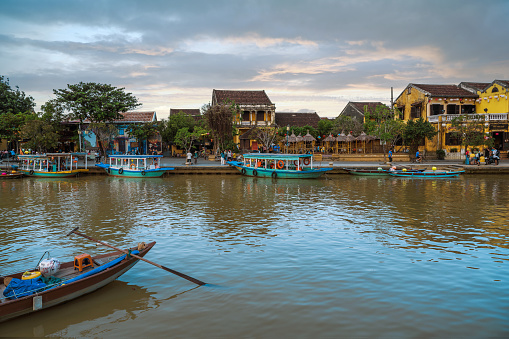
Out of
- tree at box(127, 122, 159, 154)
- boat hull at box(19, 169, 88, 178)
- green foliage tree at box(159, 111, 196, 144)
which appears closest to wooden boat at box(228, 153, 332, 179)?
boat hull at box(19, 169, 88, 178)

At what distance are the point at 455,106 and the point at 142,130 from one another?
114ft

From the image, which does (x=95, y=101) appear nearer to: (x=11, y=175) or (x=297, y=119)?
(x=11, y=175)

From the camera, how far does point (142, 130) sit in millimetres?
43781

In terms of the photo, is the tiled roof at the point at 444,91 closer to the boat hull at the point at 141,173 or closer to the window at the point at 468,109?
the window at the point at 468,109

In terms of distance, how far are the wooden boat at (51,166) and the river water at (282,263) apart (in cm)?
1286

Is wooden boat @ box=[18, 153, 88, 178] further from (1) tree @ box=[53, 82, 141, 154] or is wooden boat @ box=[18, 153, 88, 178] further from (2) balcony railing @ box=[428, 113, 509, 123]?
(2) balcony railing @ box=[428, 113, 509, 123]

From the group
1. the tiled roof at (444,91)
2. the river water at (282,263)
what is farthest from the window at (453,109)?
the river water at (282,263)

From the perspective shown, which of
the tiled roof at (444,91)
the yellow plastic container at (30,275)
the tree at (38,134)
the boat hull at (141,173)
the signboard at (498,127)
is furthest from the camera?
the tiled roof at (444,91)

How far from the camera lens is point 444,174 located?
29266 mm

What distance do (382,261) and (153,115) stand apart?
4243 cm

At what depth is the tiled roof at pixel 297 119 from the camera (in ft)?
186

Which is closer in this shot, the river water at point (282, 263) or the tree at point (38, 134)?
the river water at point (282, 263)

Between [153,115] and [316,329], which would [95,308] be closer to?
[316,329]

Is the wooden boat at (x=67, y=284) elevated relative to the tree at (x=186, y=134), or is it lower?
lower
